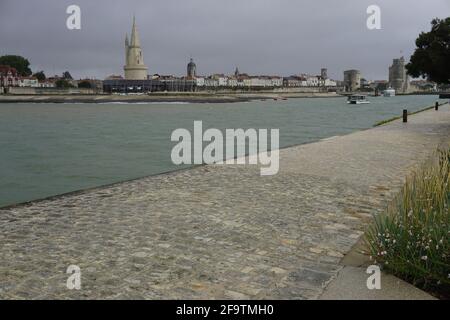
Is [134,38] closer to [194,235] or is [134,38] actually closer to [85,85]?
[85,85]

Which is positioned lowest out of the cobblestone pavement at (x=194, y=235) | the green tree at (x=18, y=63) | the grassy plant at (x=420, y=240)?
the cobblestone pavement at (x=194, y=235)

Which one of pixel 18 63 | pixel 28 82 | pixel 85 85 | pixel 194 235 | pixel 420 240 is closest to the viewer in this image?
pixel 420 240

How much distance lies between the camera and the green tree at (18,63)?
168 meters

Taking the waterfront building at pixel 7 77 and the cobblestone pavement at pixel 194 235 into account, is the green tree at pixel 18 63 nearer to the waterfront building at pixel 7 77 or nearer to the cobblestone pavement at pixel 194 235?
the waterfront building at pixel 7 77

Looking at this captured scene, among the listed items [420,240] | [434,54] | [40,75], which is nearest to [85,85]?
[40,75]

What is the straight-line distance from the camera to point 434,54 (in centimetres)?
2722

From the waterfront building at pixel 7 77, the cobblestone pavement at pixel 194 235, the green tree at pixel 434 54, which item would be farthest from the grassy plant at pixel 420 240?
the waterfront building at pixel 7 77

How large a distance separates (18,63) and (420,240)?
609ft

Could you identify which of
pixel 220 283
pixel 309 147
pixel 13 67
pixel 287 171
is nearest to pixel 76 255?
pixel 220 283

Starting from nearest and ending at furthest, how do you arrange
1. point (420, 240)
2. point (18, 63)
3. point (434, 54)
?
point (420, 240), point (434, 54), point (18, 63)

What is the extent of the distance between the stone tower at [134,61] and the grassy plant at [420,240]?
179 meters

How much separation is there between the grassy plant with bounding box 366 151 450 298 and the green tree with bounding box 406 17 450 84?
23.7 m
